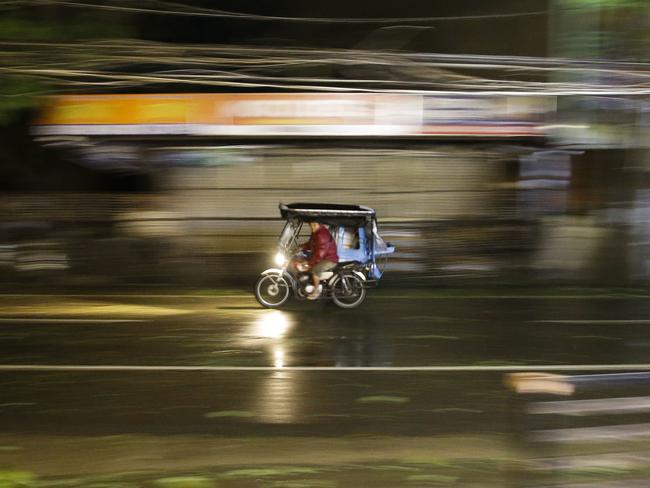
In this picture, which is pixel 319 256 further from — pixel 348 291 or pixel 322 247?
pixel 348 291

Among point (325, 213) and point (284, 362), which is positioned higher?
point (325, 213)

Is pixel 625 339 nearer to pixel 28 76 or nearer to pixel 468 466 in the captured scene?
pixel 468 466

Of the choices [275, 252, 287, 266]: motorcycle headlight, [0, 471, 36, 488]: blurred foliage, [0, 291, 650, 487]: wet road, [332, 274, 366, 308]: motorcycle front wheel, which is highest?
[275, 252, 287, 266]: motorcycle headlight

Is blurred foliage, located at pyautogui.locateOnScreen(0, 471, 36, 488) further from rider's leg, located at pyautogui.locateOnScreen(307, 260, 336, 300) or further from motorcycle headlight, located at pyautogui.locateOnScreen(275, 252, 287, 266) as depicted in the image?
motorcycle headlight, located at pyautogui.locateOnScreen(275, 252, 287, 266)

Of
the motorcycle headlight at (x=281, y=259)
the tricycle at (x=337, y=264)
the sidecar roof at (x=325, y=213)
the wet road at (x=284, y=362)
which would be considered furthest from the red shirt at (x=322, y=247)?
the wet road at (x=284, y=362)

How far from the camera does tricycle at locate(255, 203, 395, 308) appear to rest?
39.1 ft

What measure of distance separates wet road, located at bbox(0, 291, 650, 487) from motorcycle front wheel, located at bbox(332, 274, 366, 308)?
12.0 inches

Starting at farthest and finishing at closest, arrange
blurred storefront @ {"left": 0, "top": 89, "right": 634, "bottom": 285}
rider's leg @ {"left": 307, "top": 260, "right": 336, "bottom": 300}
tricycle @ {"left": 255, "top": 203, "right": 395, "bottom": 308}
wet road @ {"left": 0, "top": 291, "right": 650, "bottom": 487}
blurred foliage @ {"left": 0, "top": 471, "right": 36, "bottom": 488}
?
blurred storefront @ {"left": 0, "top": 89, "right": 634, "bottom": 285}
tricycle @ {"left": 255, "top": 203, "right": 395, "bottom": 308}
rider's leg @ {"left": 307, "top": 260, "right": 336, "bottom": 300}
wet road @ {"left": 0, "top": 291, "right": 650, "bottom": 487}
blurred foliage @ {"left": 0, "top": 471, "right": 36, "bottom": 488}

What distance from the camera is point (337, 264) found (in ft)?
39.0

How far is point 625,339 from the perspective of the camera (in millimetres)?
9633

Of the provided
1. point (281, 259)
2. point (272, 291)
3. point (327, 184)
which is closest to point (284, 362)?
point (272, 291)

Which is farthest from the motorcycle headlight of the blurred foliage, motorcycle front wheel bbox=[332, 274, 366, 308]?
the blurred foliage

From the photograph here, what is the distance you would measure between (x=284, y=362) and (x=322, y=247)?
12.8 ft

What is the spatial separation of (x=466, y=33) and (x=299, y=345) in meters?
10.8
